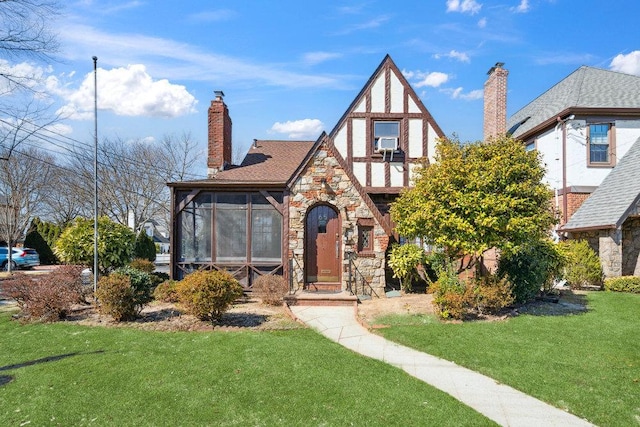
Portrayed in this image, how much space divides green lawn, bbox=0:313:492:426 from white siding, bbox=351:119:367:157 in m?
7.84

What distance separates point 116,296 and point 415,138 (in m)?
10.1

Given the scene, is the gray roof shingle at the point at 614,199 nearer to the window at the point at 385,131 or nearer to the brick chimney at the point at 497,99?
the brick chimney at the point at 497,99

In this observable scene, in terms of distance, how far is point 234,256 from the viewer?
1235 centimetres

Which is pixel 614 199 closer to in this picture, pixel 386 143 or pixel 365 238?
pixel 386 143

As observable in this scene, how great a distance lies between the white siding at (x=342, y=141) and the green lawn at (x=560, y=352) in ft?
21.4

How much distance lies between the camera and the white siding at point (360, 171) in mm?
13195

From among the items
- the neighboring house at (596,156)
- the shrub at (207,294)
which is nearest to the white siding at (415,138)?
the neighboring house at (596,156)

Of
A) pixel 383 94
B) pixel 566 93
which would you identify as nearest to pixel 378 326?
pixel 383 94

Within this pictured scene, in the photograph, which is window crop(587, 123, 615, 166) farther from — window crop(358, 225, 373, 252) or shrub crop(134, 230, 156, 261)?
shrub crop(134, 230, 156, 261)

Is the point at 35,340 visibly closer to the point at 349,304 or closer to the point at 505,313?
the point at 349,304

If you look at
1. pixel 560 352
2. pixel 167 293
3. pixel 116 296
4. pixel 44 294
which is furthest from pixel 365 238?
pixel 44 294

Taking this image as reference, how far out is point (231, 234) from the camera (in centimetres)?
1242

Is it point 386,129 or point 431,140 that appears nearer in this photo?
point 431,140

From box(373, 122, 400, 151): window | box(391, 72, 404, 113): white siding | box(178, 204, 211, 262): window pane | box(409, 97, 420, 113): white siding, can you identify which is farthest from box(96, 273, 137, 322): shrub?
box(409, 97, 420, 113): white siding
